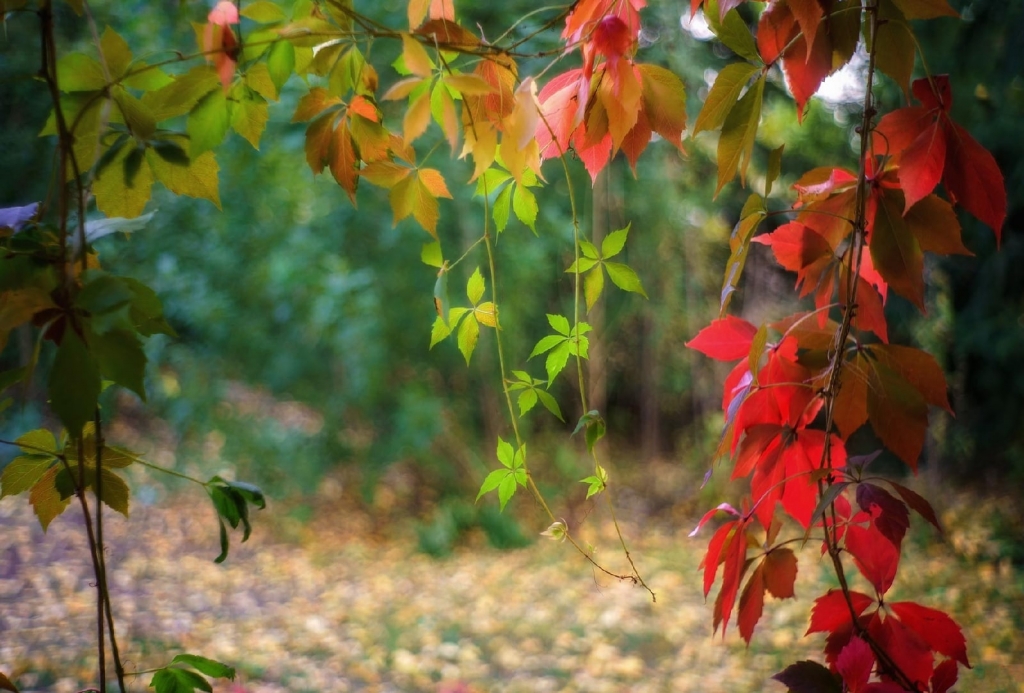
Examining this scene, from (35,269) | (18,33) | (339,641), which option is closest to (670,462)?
(339,641)

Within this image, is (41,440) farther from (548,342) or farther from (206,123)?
(548,342)

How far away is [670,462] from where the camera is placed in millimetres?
4305

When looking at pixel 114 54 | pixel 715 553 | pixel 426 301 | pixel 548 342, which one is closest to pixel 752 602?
pixel 715 553

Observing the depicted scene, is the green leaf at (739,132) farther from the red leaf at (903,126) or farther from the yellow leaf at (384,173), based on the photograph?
the yellow leaf at (384,173)

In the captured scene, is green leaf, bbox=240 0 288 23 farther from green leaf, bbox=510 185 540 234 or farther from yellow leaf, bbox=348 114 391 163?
green leaf, bbox=510 185 540 234

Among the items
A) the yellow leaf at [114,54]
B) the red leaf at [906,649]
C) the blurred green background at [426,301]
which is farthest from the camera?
the blurred green background at [426,301]

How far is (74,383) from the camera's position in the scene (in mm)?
365

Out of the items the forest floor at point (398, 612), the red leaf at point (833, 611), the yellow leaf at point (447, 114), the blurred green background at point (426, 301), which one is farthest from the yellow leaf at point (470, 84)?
the blurred green background at point (426, 301)

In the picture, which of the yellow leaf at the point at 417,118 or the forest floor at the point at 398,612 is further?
the forest floor at the point at 398,612

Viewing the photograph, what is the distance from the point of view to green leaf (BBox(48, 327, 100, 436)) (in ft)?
1.19

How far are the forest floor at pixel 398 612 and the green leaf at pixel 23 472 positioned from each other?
1.19 metres

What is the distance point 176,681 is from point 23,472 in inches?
6.9

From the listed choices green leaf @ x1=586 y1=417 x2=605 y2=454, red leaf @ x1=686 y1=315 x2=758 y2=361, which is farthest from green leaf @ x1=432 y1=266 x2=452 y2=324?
red leaf @ x1=686 y1=315 x2=758 y2=361

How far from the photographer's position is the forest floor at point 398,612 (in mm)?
1924
